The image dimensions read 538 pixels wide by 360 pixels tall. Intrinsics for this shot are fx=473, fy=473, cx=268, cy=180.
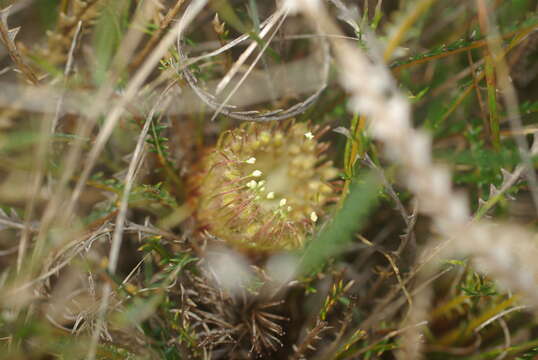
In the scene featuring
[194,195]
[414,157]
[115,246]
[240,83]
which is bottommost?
[194,195]

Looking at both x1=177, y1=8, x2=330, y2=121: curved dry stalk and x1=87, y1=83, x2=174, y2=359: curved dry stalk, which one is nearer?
x1=87, y1=83, x2=174, y2=359: curved dry stalk

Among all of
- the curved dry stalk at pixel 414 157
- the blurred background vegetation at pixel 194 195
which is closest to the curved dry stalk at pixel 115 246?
the blurred background vegetation at pixel 194 195

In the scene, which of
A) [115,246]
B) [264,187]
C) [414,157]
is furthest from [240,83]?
[414,157]

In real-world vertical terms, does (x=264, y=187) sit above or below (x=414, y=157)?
below

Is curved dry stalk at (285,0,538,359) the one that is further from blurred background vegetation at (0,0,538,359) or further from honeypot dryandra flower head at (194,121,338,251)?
honeypot dryandra flower head at (194,121,338,251)

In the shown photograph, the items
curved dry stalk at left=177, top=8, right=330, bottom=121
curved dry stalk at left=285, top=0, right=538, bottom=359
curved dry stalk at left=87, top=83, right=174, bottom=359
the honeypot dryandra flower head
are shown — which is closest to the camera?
curved dry stalk at left=285, top=0, right=538, bottom=359

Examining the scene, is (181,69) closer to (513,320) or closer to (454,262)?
(454,262)

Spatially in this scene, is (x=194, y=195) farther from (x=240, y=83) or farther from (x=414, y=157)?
(x=414, y=157)

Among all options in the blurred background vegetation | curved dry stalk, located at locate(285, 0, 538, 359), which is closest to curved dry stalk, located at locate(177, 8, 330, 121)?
the blurred background vegetation
